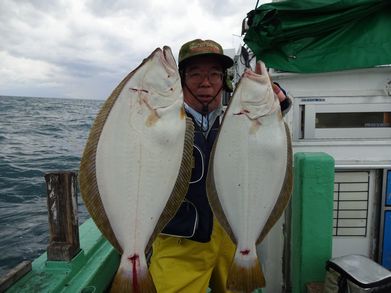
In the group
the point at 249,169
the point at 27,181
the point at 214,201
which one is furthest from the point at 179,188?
the point at 27,181

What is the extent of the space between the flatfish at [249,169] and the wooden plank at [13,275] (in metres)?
1.69

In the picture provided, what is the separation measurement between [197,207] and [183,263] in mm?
397

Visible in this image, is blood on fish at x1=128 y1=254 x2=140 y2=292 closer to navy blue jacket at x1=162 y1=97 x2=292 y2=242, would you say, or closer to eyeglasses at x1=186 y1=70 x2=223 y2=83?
navy blue jacket at x1=162 y1=97 x2=292 y2=242

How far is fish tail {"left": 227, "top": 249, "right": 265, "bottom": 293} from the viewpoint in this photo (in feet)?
5.79

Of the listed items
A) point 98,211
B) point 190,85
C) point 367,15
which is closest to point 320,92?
point 367,15

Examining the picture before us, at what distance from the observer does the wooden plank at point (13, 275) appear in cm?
248

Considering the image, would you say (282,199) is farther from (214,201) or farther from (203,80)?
(203,80)

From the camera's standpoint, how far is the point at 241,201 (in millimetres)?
1812

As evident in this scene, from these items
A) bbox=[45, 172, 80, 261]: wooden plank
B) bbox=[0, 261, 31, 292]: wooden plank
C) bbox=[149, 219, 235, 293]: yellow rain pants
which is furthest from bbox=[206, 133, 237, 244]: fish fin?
bbox=[0, 261, 31, 292]: wooden plank

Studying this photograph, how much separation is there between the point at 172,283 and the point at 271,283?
1.54 metres

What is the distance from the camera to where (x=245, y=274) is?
1.77 m

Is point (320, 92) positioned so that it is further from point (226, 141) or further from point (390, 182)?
point (226, 141)

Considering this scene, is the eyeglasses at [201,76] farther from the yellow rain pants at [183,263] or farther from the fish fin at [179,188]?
the yellow rain pants at [183,263]

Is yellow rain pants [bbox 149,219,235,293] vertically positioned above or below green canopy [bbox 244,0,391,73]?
below
